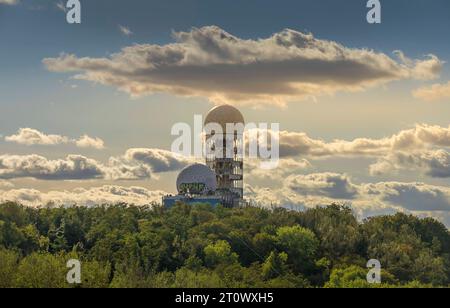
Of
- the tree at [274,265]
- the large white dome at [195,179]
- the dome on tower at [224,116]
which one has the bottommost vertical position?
the tree at [274,265]

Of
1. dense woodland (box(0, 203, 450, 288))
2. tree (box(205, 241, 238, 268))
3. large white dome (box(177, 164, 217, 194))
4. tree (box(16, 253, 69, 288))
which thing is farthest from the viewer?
large white dome (box(177, 164, 217, 194))

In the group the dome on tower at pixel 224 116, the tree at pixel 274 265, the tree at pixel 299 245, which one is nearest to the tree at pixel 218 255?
the tree at pixel 274 265

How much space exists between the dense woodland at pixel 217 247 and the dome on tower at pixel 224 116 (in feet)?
76.2

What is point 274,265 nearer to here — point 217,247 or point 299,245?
point 299,245

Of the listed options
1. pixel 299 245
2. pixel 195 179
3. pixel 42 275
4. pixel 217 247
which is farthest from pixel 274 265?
pixel 195 179

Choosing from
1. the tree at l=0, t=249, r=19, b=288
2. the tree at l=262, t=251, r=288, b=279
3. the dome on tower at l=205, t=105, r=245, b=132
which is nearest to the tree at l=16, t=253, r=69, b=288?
the tree at l=0, t=249, r=19, b=288

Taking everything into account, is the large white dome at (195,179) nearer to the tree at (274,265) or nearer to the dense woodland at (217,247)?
the dense woodland at (217,247)

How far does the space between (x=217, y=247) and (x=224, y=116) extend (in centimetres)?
5079

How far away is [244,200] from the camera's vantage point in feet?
577

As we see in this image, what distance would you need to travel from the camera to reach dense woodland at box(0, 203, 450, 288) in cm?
11100

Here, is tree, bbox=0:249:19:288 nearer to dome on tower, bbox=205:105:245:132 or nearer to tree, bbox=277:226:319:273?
tree, bbox=277:226:319:273

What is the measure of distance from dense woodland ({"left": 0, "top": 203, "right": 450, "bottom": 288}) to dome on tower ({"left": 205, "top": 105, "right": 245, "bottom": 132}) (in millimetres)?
23221

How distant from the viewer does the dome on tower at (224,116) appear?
174 m
